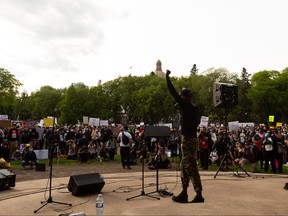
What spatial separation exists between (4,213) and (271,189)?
703cm

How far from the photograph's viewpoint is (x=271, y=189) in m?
8.38

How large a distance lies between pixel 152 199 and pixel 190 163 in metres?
1.69

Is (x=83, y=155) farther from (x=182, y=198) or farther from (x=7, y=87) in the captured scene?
(x=7, y=87)

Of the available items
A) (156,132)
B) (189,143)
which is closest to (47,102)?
(156,132)

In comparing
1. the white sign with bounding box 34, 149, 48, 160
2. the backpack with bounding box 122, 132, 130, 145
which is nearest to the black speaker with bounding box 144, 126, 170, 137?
the backpack with bounding box 122, 132, 130, 145

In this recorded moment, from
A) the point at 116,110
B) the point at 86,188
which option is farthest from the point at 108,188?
the point at 116,110

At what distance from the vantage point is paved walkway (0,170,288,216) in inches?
235

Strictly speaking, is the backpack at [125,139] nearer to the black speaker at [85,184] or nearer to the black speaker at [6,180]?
the black speaker at [85,184]

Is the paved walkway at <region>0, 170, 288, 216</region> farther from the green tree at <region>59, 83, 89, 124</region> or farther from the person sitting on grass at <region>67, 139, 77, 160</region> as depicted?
the green tree at <region>59, 83, 89, 124</region>

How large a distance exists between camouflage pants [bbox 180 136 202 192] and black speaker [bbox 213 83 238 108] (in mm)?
5078

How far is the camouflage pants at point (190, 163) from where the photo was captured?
5852mm

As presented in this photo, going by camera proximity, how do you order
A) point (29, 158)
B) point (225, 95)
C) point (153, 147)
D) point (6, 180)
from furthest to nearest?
point (153, 147)
point (29, 158)
point (225, 95)
point (6, 180)

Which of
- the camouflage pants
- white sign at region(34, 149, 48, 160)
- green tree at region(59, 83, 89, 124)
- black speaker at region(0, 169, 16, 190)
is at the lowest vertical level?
black speaker at region(0, 169, 16, 190)

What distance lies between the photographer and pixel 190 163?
5.89 metres
